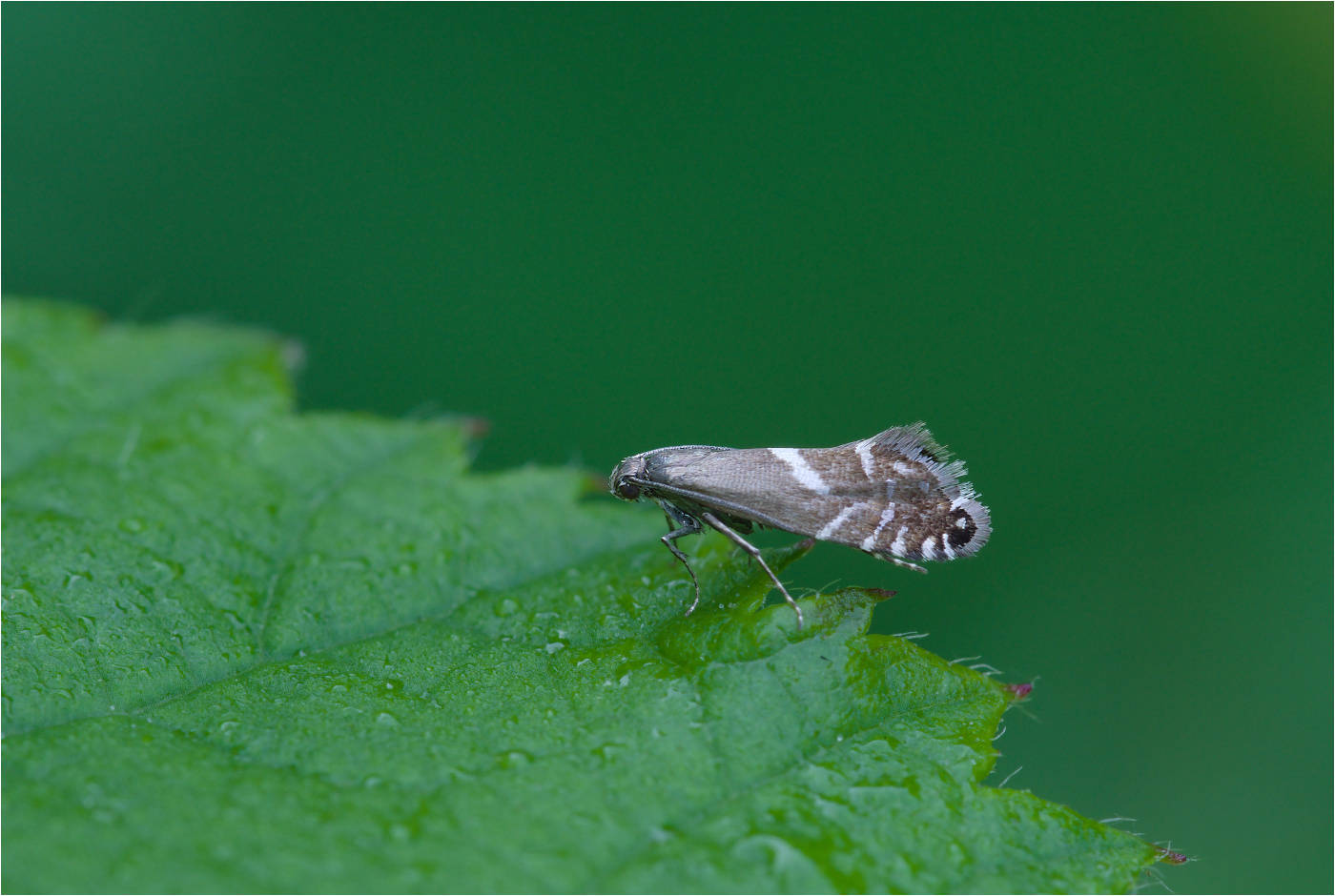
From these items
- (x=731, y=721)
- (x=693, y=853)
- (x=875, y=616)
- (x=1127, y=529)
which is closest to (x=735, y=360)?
(x=1127, y=529)

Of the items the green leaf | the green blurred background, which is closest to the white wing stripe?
the green leaf

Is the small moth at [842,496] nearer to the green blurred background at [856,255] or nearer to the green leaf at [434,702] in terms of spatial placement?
the green leaf at [434,702]

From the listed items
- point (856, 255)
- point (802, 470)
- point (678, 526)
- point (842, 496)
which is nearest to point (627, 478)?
point (678, 526)

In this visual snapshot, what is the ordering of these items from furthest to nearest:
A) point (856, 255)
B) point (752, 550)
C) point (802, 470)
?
point (856, 255)
point (802, 470)
point (752, 550)

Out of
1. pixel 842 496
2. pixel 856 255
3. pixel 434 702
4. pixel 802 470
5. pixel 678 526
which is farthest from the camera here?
pixel 856 255

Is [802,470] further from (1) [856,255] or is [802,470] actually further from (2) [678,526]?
(1) [856,255]

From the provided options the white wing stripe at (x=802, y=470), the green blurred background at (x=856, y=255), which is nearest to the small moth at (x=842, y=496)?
the white wing stripe at (x=802, y=470)
